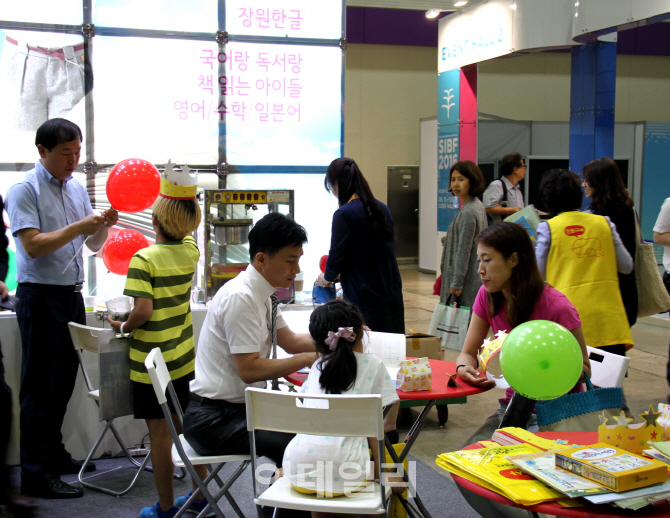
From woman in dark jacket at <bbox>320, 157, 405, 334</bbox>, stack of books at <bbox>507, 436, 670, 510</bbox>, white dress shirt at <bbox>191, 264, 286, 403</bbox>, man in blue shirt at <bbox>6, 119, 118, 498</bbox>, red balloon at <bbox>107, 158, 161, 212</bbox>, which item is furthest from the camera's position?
woman in dark jacket at <bbox>320, 157, 405, 334</bbox>

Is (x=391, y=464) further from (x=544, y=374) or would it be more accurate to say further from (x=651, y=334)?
(x=651, y=334)

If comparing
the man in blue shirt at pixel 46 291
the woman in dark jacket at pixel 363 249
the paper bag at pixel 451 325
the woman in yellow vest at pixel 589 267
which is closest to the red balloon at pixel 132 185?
the man in blue shirt at pixel 46 291

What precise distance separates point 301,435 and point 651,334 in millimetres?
5862

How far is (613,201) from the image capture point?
3.47 metres

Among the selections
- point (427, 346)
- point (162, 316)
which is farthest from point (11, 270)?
point (427, 346)

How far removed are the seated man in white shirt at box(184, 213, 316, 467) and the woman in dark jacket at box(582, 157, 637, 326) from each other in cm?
198

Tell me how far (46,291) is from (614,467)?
8.39ft

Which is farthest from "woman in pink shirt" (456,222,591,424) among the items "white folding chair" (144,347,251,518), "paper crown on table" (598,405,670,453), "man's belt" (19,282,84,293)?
"man's belt" (19,282,84,293)

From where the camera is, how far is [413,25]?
1139cm

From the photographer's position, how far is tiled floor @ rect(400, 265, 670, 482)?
375cm

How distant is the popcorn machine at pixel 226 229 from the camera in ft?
12.2

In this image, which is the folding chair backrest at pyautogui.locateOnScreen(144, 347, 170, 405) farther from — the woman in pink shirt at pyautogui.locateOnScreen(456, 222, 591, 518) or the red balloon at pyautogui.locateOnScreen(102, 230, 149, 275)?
the red balloon at pyautogui.locateOnScreen(102, 230, 149, 275)

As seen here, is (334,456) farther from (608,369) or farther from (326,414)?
(608,369)

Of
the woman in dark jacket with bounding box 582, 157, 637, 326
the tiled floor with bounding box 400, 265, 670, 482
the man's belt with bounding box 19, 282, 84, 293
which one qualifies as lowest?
the tiled floor with bounding box 400, 265, 670, 482
